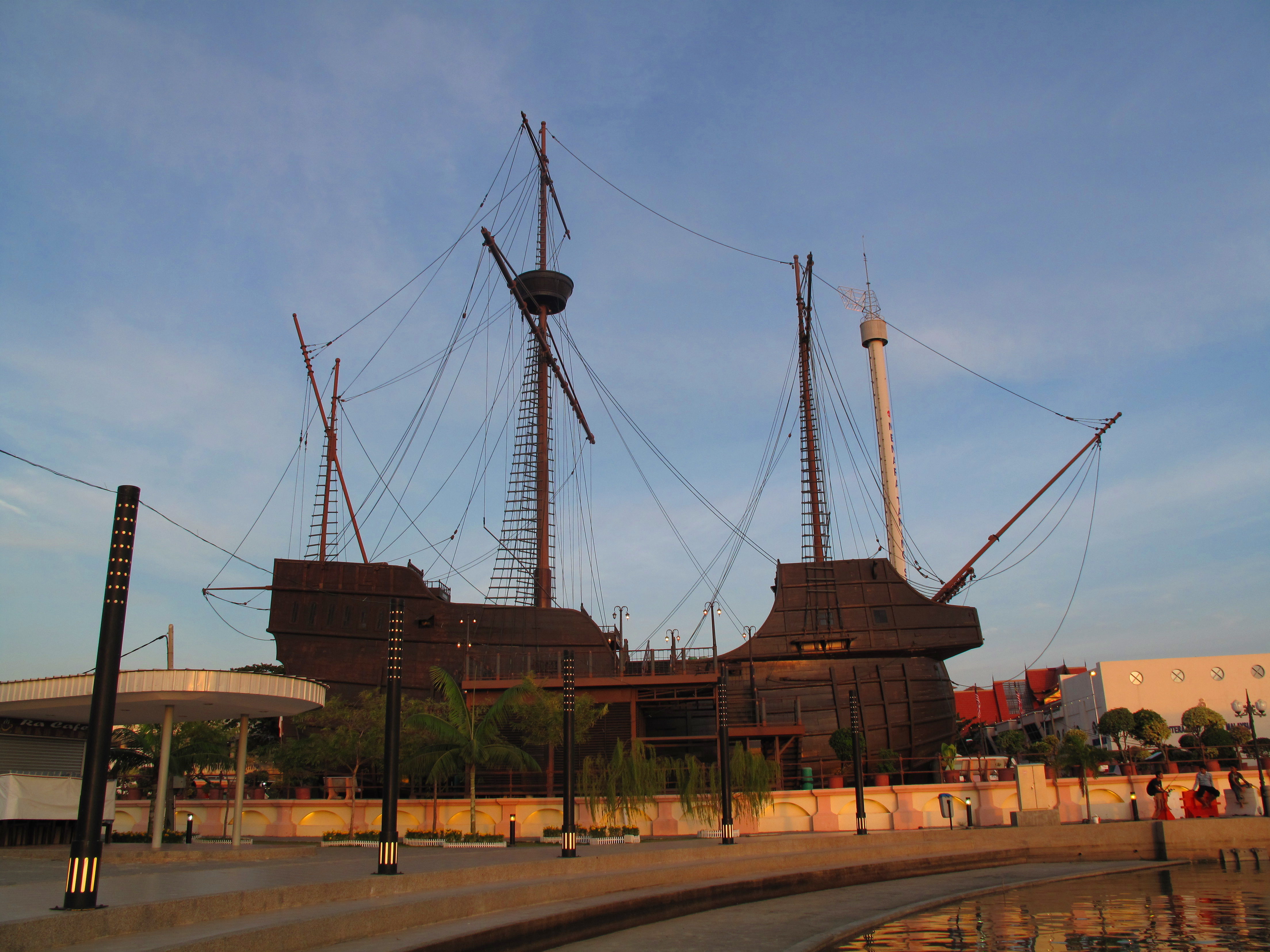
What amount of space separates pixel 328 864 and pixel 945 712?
67.6 feet

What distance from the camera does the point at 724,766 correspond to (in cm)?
1605

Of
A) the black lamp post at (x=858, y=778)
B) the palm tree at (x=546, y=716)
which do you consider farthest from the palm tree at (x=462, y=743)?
the black lamp post at (x=858, y=778)

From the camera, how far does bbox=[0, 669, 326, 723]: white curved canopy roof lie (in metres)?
13.1

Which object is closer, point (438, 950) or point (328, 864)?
point (438, 950)

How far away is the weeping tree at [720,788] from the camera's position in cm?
1902

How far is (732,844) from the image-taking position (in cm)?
1480

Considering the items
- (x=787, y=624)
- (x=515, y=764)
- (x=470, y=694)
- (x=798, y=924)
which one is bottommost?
(x=798, y=924)

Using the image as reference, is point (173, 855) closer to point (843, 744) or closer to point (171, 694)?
point (171, 694)

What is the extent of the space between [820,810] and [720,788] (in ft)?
10.2

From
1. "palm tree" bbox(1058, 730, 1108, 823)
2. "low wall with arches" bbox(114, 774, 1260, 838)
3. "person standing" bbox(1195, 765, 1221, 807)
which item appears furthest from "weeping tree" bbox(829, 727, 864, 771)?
"person standing" bbox(1195, 765, 1221, 807)

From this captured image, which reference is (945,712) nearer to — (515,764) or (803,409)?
(803,409)

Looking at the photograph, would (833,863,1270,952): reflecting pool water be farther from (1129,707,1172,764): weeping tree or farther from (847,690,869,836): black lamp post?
(1129,707,1172,764): weeping tree

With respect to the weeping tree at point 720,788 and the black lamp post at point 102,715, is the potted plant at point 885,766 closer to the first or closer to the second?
the weeping tree at point 720,788

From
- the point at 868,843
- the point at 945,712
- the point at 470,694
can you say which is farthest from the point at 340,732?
the point at 945,712
